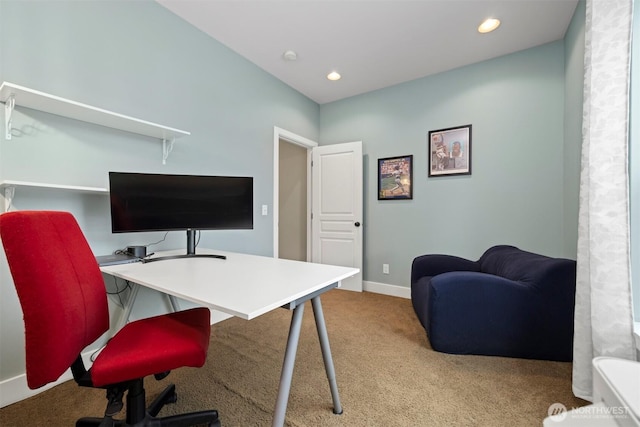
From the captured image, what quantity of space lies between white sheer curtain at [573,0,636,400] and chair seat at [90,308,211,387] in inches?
70.7

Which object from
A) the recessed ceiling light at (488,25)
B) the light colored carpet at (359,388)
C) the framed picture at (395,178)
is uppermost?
the recessed ceiling light at (488,25)

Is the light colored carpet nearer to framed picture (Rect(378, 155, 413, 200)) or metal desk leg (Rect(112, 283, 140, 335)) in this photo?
metal desk leg (Rect(112, 283, 140, 335))

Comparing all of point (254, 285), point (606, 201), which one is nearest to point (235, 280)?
point (254, 285)

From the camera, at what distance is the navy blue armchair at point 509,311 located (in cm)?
173

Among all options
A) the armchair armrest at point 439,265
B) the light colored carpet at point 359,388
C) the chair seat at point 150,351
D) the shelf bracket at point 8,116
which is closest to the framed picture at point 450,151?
the armchair armrest at point 439,265

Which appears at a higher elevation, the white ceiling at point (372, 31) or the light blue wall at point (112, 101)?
the white ceiling at point (372, 31)

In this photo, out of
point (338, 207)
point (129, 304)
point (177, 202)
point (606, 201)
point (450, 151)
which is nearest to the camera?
point (606, 201)

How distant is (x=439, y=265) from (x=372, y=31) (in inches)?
89.8

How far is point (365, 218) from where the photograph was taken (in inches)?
Answer: 142

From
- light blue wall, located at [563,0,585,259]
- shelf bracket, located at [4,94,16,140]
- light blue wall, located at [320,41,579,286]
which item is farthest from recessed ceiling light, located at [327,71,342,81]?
shelf bracket, located at [4,94,16,140]

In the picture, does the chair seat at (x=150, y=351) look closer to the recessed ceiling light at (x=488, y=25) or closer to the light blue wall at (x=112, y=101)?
the light blue wall at (x=112, y=101)

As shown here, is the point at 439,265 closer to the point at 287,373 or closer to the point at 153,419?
the point at 287,373

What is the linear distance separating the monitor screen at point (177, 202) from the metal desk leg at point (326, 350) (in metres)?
1.03

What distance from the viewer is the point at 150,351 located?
3.19ft
